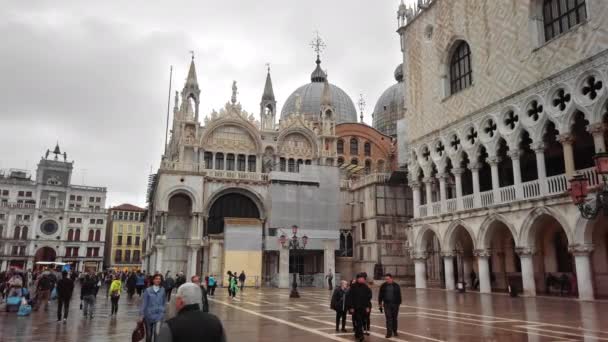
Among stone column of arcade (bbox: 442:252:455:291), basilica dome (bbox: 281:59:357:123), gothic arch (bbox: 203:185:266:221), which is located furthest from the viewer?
basilica dome (bbox: 281:59:357:123)

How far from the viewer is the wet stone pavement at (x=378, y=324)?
10.9 metres

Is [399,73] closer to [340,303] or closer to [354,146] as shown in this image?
[354,146]

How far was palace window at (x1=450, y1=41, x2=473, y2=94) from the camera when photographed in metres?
29.6

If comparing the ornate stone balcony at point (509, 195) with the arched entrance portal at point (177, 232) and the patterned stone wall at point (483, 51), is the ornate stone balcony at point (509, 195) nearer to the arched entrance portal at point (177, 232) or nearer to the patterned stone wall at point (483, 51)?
the patterned stone wall at point (483, 51)

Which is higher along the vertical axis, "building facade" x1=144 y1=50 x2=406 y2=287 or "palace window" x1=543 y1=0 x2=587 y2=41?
"palace window" x1=543 y1=0 x2=587 y2=41

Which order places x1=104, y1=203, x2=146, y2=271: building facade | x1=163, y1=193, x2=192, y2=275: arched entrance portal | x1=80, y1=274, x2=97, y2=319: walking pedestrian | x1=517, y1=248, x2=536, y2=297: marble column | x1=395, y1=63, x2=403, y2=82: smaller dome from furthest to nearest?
x1=104, y1=203, x2=146, y2=271: building facade → x1=395, y1=63, x2=403, y2=82: smaller dome → x1=163, y1=193, x2=192, y2=275: arched entrance portal → x1=517, y1=248, x2=536, y2=297: marble column → x1=80, y1=274, x2=97, y2=319: walking pedestrian

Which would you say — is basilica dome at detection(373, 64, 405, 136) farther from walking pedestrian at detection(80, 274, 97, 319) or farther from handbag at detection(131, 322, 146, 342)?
handbag at detection(131, 322, 146, 342)

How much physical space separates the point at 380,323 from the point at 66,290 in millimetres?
9062

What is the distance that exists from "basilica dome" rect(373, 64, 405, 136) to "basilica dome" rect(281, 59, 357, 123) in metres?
3.91

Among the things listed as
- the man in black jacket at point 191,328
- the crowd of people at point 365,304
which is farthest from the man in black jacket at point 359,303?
the man in black jacket at point 191,328

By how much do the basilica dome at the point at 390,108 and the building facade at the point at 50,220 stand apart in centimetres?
4840

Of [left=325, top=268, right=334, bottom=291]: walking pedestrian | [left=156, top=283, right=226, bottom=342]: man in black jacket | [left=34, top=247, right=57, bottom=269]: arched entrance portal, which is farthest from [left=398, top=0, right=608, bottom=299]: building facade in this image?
[left=34, top=247, right=57, bottom=269]: arched entrance portal

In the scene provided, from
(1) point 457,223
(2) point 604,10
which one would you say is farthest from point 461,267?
(2) point 604,10

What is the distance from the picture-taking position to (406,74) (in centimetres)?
3528
